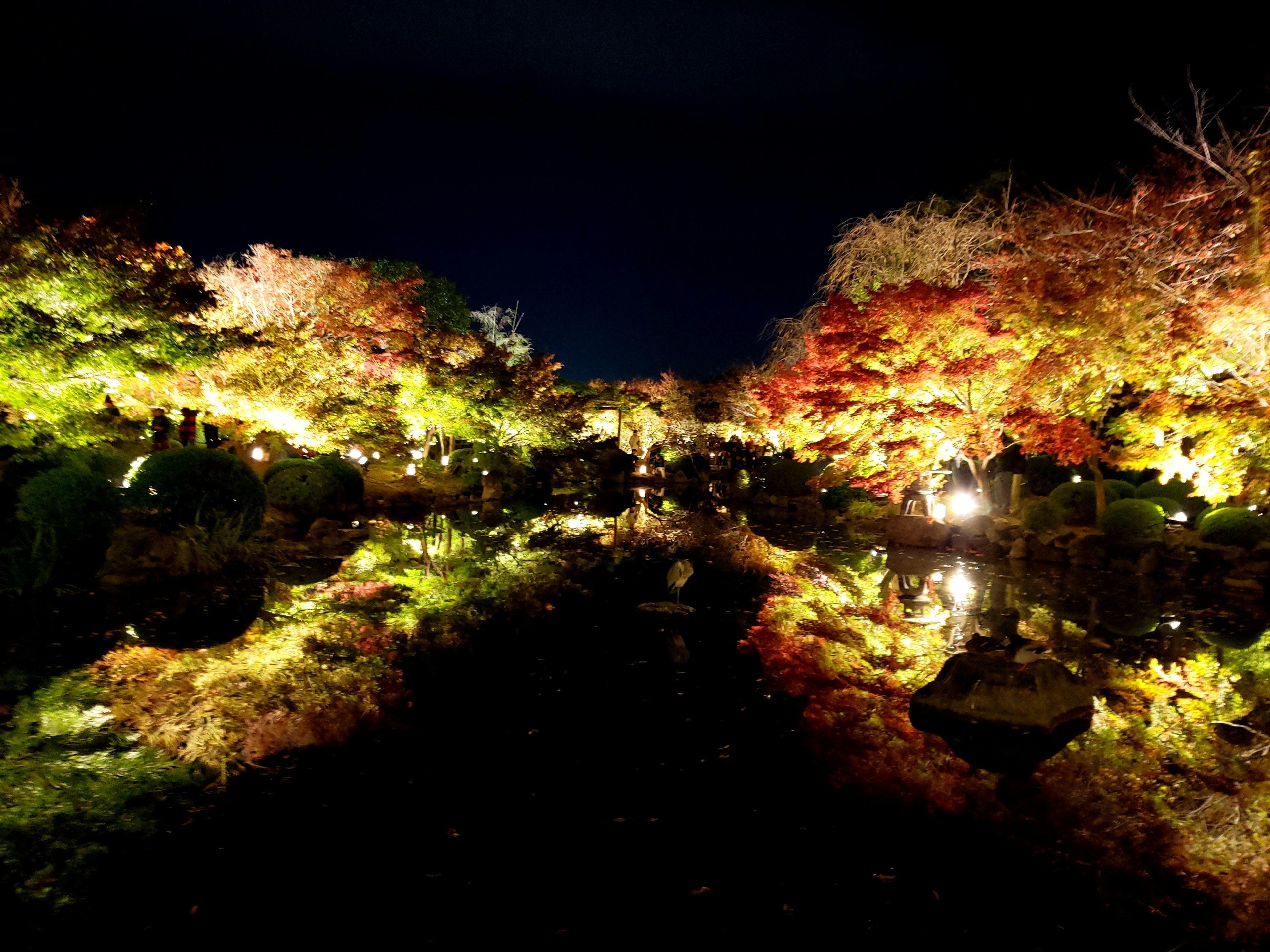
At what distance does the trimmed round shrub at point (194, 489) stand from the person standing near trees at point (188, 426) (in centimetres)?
470

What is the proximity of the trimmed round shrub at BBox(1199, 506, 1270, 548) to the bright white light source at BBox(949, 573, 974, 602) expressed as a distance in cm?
455

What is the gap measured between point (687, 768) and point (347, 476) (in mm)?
15401

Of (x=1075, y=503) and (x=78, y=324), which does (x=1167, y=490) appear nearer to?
(x=1075, y=503)

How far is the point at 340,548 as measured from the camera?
509 inches

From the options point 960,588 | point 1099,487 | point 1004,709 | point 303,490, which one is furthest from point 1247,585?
point 303,490

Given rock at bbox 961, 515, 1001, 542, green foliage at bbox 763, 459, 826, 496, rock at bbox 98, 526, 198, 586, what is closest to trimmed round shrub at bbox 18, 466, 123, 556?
rock at bbox 98, 526, 198, 586

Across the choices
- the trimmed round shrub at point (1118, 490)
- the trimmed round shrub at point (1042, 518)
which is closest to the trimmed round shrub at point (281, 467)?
the trimmed round shrub at point (1042, 518)

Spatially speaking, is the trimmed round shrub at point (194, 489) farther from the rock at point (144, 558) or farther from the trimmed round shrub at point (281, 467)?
the trimmed round shrub at point (281, 467)

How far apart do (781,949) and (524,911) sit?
45.3 inches

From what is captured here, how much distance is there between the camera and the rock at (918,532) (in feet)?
49.0

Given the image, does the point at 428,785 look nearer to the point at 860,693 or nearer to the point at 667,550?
the point at 860,693

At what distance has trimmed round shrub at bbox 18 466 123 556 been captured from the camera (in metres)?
8.21

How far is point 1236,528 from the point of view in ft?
38.5

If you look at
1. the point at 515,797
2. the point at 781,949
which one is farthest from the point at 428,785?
the point at 781,949
